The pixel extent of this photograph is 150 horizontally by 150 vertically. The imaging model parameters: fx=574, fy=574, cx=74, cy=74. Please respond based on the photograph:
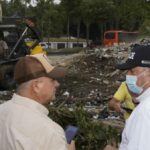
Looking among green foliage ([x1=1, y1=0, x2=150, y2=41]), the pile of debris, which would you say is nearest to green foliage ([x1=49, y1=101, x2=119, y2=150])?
the pile of debris

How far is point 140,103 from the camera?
3592mm

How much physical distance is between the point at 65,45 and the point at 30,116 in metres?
68.3

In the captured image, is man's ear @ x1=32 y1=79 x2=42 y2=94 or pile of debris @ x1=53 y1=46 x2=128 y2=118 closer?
man's ear @ x1=32 y1=79 x2=42 y2=94

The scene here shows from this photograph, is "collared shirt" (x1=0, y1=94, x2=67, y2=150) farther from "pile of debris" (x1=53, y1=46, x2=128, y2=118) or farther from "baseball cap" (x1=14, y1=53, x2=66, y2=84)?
"pile of debris" (x1=53, y1=46, x2=128, y2=118)

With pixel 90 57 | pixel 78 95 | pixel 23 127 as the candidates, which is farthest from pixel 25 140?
pixel 90 57

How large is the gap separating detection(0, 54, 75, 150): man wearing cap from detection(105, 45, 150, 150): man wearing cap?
0.43 meters

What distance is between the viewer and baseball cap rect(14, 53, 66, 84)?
3.73m

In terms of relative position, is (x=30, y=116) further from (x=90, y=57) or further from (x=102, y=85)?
(x=90, y=57)

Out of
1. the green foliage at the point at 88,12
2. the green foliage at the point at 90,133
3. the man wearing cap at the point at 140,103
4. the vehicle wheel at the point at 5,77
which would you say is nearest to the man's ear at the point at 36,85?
the man wearing cap at the point at 140,103

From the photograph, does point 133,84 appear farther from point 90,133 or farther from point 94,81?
point 94,81

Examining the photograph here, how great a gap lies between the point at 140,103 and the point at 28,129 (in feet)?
2.35

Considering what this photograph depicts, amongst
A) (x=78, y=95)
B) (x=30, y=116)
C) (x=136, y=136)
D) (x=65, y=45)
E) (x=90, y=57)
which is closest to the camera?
(x=136, y=136)

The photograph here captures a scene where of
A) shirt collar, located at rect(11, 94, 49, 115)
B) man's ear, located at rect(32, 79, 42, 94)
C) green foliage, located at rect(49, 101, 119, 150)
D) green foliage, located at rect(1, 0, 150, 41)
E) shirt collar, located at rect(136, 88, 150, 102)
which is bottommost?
green foliage, located at rect(1, 0, 150, 41)

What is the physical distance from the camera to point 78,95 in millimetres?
15984
